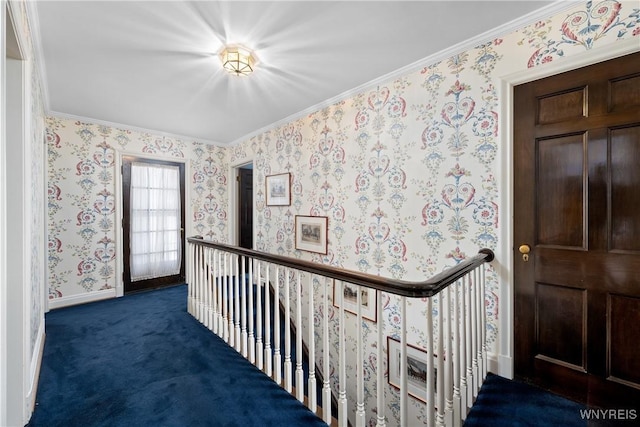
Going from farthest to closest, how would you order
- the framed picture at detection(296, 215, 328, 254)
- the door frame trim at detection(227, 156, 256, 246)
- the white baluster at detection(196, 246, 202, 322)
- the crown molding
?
the door frame trim at detection(227, 156, 256, 246) < the framed picture at detection(296, 215, 328, 254) < the white baluster at detection(196, 246, 202, 322) < the crown molding

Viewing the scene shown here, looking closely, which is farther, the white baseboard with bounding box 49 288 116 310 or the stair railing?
the white baseboard with bounding box 49 288 116 310

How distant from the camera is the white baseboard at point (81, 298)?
3263 millimetres

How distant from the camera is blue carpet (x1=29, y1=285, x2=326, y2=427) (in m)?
1.52

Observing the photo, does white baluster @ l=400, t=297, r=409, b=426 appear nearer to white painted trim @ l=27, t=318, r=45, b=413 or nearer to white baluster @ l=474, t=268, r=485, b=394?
white baluster @ l=474, t=268, r=485, b=394

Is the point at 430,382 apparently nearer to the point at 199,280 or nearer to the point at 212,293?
the point at 212,293

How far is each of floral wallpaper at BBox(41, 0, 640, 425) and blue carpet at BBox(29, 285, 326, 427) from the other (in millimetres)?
851

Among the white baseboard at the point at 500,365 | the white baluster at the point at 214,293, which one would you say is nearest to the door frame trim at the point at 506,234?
the white baseboard at the point at 500,365

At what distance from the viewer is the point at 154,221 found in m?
4.03

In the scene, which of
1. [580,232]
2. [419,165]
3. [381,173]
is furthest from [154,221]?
[580,232]

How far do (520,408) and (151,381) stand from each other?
7.31 ft

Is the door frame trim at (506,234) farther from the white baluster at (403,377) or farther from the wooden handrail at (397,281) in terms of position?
the white baluster at (403,377)

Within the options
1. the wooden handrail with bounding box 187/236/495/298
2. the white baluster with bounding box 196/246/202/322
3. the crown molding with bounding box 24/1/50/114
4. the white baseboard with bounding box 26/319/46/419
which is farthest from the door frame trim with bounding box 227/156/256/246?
the wooden handrail with bounding box 187/236/495/298

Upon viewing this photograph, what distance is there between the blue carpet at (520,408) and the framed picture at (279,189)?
269 cm

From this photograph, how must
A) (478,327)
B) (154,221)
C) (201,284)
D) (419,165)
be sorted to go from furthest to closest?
1. (154,221)
2. (201,284)
3. (419,165)
4. (478,327)
